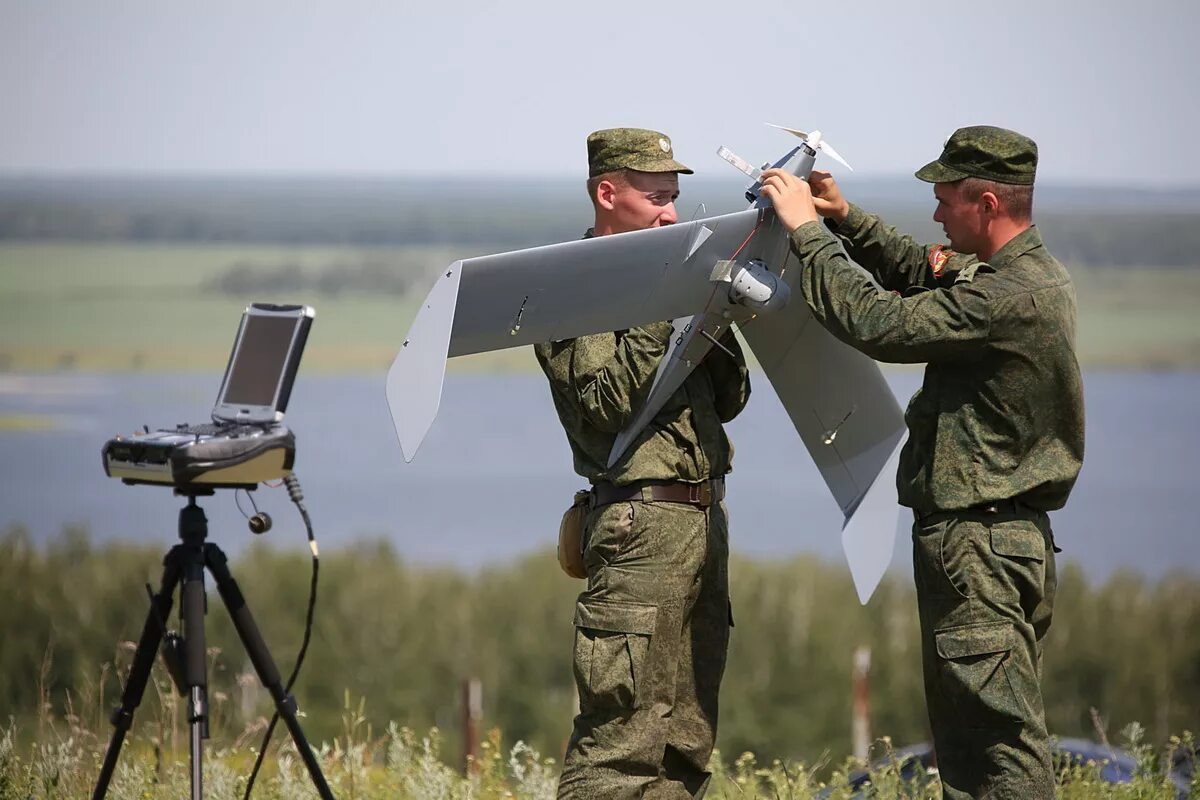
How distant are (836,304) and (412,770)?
7.11 feet

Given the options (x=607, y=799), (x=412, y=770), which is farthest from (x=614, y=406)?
(x=412, y=770)

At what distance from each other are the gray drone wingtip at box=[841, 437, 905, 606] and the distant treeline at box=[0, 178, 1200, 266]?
12.3 meters

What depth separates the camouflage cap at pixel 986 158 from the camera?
10.7ft

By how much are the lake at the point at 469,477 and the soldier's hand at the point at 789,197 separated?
1401cm

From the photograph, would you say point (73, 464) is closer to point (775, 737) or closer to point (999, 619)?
point (775, 737)

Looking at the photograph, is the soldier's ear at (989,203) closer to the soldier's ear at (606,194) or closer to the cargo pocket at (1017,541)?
the cargo pocket at (1017,541)

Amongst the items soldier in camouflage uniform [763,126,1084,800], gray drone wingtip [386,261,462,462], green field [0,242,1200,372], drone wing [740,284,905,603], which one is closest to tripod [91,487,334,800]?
gray drone wingtip [386,261,462,462]

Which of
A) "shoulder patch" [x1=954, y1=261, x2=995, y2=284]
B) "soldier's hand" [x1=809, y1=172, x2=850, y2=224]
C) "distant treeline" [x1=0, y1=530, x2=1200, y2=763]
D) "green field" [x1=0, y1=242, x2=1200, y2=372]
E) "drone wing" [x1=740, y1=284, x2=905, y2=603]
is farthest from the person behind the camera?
"green field" [x1=0, y1=242, x2=1200, y2=372]

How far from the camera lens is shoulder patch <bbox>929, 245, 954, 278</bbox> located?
11.7ft

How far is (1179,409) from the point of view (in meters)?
20.5

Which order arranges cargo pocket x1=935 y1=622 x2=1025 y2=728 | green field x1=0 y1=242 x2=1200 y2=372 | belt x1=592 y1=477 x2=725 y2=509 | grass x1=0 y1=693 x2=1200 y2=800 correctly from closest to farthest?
1. cargo pocket x1=935 y1=622 x2=1025 y2=728
2. belt x1=592 y1=477 x2=725 y2=509
3. grass x1=0 y1=693 x2=1200 y2=800
4. green field x1=0 y1=242 x2=1200 y2=372

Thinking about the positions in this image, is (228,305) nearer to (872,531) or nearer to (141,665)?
(141,665)

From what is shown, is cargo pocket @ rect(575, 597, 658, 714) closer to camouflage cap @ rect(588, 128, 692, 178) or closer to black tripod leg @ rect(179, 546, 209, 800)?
black tripod leg @ rect(179, 546, 209, 800)

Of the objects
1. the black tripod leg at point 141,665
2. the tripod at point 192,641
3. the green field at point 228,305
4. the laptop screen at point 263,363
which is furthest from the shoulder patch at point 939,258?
the green field at point 228,305
